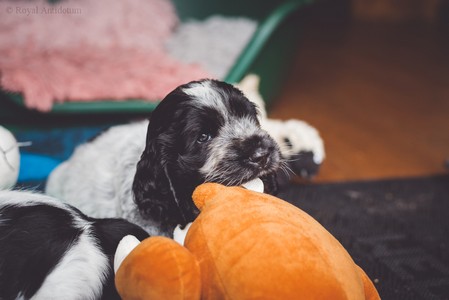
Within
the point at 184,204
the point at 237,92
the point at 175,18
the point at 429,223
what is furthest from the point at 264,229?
the point at 175,18

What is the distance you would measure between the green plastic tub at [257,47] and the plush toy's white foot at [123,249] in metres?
1.74

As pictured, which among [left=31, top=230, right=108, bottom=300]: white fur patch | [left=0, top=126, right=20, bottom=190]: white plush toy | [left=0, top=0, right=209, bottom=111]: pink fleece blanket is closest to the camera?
[left=31, top=230, right=108, bottom=300]: white fur patch

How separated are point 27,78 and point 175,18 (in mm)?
1988

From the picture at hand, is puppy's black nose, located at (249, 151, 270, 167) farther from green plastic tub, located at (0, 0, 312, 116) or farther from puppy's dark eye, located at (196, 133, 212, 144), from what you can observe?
green plastic tub, located at (0, 0, 312, 116)

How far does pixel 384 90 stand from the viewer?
500cm

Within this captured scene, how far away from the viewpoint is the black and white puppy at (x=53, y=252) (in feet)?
3.40

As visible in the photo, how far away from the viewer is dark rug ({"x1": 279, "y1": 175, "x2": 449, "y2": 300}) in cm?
173

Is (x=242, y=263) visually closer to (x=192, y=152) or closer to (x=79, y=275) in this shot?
(x=79, y=275)

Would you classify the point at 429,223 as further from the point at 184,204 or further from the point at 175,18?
the point at 175,18

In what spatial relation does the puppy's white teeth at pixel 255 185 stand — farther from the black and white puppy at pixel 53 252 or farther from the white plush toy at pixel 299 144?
the white plush toy at pixel 299 144

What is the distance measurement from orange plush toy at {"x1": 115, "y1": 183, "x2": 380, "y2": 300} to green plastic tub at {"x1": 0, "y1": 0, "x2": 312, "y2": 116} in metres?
1.87

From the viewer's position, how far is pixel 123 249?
1.06 metres

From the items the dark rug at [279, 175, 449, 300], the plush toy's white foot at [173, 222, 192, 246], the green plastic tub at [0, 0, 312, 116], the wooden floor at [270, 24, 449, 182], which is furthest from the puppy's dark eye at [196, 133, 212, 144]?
the wooden floor at [270, 24, 449, 182]

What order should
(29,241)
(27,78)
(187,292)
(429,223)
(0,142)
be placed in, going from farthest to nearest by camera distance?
(27,78), (429,223), (0,142), (29,241), (187,292)
